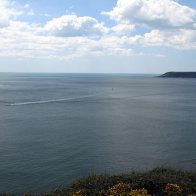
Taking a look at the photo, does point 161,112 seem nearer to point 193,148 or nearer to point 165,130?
point 165,130

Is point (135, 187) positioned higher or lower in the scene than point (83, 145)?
higher

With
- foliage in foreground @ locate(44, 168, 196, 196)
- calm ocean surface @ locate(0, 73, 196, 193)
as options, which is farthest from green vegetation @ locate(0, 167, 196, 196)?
calm ocean surface @ locate(0, 73, 196, 193)

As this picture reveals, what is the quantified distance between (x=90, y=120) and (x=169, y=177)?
43064mm

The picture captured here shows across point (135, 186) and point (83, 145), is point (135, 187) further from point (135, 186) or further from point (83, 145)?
point (83, 145)

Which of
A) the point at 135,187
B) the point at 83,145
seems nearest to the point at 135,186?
the point at 135,187

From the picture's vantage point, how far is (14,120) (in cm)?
6438

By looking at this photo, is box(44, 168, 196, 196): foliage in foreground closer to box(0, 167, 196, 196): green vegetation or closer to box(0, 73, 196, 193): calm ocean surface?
box(0, 167, 196, 196): green vegetation

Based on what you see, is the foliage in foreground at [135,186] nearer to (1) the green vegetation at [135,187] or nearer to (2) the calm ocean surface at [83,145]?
(1) the green vegetation at [135,187]

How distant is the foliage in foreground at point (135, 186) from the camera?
18.5 metres

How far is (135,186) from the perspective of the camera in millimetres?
Answer: 20328

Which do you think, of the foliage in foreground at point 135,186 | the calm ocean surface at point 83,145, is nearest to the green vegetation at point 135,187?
the foliage in foreground at point 135,186

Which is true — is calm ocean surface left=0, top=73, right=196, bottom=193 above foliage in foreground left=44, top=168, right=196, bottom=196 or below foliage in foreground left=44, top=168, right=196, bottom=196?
below

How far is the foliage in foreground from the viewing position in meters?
18.5

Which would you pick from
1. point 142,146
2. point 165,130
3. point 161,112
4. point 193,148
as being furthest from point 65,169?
point 161,112
